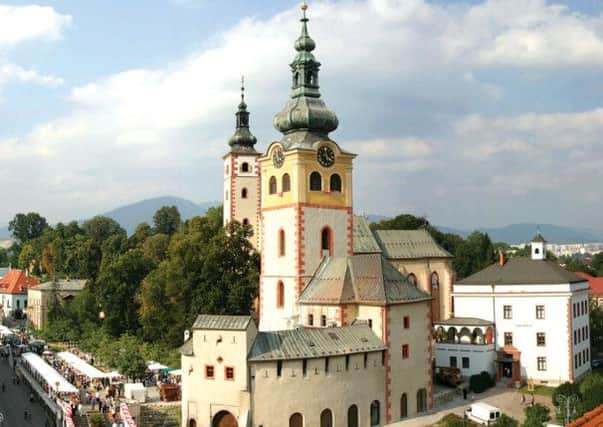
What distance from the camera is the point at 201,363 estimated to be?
126 feet

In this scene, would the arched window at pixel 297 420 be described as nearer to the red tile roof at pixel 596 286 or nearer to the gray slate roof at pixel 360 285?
the gray slate roof at pixel 360 285

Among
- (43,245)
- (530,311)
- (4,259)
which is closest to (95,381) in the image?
(530,311)

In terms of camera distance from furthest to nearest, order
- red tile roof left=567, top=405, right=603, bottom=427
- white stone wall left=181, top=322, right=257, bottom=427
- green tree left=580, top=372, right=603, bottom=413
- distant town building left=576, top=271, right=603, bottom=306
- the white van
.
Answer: distant town building left=576, top=271, right=603, bottom=306
the white van
white stone wall left=181, top=322, right=257, bottom=427
green tree left=580, top=372, right=603, bottom=413
red tile roof left=567, top=405, right=603, bottom=427

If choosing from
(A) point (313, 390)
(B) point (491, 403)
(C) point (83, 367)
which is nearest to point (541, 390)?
(B) point (491, 403)

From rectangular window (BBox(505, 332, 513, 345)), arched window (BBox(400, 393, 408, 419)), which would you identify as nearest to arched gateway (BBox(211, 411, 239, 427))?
arched window (BBox(400, 393, 408, 419))

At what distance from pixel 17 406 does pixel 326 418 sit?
71.5ft

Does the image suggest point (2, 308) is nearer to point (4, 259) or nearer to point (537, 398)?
point (4, 259)

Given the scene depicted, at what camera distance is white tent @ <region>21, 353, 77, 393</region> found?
148 ft

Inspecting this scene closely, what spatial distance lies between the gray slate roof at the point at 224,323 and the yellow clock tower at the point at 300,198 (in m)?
9.27

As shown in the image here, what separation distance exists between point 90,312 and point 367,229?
38.4 m

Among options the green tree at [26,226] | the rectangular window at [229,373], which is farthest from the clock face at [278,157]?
the green tree at [26,226]

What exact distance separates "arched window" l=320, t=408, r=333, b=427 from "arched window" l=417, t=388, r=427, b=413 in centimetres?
746

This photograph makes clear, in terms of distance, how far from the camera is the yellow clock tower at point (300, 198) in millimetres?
47812

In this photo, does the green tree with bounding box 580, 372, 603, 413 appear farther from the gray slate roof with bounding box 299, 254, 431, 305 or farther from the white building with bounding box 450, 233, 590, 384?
the white building with bounding box 450, 233, 590, 384
